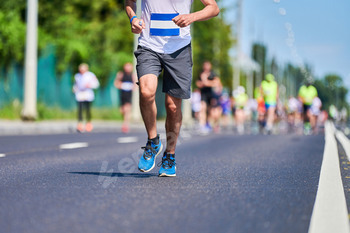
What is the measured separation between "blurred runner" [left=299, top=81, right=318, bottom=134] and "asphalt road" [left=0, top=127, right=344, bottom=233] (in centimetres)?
1414

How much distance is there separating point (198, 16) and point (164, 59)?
19.6 inches

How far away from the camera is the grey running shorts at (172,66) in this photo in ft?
20.7

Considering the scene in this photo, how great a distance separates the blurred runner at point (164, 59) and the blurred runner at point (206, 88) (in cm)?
1329

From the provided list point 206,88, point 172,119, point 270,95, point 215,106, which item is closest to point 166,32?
point 172,119

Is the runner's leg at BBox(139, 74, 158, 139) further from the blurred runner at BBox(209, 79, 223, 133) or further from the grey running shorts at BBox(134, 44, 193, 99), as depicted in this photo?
the blurred runner at BBox(209, 79, 223, 133)

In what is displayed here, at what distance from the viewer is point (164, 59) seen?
6.35m

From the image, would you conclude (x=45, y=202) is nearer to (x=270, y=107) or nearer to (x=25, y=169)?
(x=25, y=169)

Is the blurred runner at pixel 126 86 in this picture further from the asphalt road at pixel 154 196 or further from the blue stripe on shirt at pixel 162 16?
the blue stripe on shirt at pixel 162 16

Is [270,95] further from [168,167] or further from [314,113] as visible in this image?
[168,167]

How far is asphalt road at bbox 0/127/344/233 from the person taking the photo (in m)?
3.96

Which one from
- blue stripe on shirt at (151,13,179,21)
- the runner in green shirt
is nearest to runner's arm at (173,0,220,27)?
blue stripe on shirt at (151,13,179,21)

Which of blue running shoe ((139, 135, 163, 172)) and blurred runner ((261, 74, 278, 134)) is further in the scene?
blurred runner ((261, 74, 278, 134))

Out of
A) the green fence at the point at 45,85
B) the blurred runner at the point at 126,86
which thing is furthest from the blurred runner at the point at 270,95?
the green fence at the point at 45,85

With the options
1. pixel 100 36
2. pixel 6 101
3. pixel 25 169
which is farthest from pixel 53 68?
pixel 25 169
